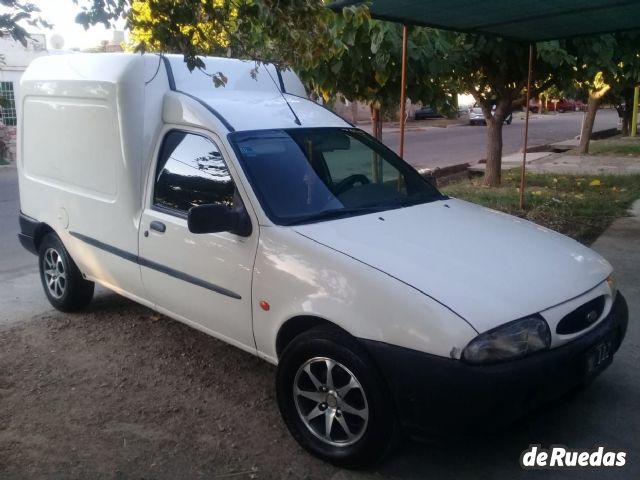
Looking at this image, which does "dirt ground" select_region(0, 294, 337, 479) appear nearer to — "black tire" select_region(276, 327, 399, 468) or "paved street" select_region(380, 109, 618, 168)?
"black tire" select_region(276, 327, 399, 468)

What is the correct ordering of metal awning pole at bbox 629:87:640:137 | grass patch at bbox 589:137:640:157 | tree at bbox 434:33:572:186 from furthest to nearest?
metal awning pole at bbox 629:87:640:137 → grass patch at bbox 589:137:640:157 → tree at bbox 434:33:572:186

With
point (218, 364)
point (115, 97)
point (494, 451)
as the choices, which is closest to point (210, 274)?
point (218, 364)

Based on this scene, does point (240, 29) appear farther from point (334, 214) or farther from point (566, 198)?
point (566, 198)

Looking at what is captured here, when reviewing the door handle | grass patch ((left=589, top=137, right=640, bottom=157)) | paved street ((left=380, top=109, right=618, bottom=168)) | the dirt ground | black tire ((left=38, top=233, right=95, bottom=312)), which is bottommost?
paved street ((left=380, top=109, right=618, bottom=168))

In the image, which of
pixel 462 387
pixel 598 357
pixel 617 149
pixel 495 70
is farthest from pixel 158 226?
pixel 617 149

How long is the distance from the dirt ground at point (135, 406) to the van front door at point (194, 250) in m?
0.42

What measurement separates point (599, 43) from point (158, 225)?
695 centimetres

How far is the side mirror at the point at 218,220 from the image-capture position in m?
3.52

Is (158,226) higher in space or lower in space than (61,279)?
higher

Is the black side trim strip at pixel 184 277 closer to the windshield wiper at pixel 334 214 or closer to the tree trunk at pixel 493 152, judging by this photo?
the windshield wiper at pixel 334 214

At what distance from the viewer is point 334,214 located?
12.5 feet

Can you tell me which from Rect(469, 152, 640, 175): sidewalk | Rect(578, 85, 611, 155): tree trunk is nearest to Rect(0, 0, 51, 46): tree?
Rect(469, 152, 640, 175): sidewalk

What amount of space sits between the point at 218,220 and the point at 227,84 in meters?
1.45

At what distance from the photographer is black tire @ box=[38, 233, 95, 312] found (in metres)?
5.44
